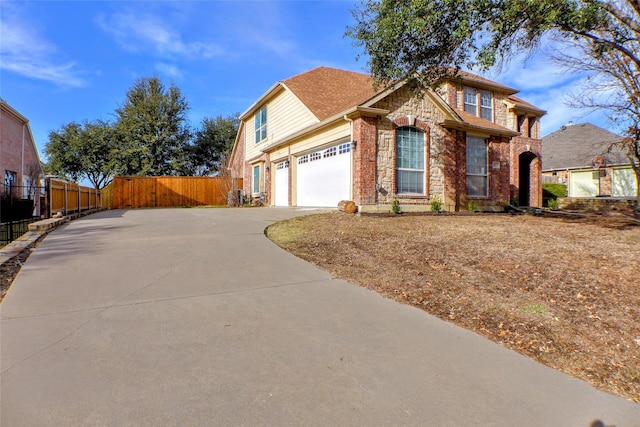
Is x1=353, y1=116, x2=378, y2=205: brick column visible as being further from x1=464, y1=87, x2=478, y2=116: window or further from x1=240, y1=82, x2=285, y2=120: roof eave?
x1=464, y1=87, x2=478, y2=116: window

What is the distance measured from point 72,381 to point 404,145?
458 inches

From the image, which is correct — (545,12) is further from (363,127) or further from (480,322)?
(480,322)

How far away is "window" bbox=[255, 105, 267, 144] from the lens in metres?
20.8

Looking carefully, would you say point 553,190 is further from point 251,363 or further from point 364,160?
point 251,363

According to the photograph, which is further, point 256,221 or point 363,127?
point 363,127

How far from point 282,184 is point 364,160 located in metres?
7.31

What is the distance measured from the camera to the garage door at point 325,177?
12.5m

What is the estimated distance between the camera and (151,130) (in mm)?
29500

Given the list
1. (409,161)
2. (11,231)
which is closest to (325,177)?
(409,161)

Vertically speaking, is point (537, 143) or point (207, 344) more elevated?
point (537, 143)

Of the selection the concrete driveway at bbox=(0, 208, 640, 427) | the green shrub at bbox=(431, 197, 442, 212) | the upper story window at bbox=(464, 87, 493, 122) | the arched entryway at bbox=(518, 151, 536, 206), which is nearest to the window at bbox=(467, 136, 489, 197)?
the green shrub at bbox=(431, 197, 442, 212)

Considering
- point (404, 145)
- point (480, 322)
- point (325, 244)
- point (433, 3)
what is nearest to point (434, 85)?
point (404, 145)

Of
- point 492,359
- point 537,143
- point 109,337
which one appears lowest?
point 492,359

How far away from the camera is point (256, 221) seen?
10.2m
